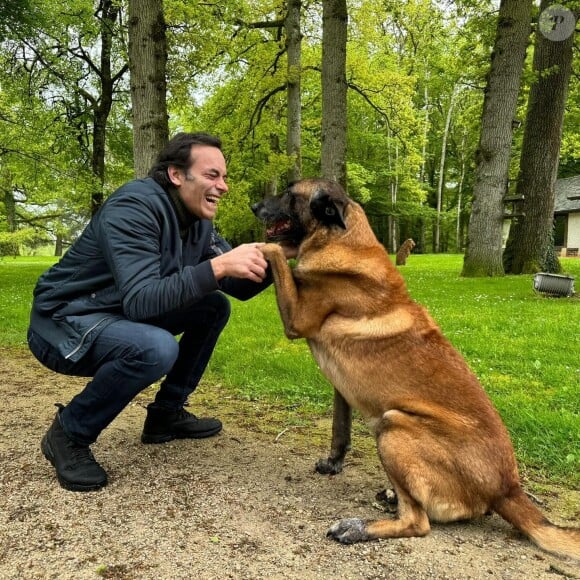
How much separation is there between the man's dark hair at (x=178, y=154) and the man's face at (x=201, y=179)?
0.03 metres

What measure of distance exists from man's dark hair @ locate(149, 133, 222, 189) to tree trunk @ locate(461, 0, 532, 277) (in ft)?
32.7

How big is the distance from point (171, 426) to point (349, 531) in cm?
167

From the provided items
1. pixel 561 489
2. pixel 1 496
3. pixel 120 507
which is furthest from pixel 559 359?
pixel 1 496

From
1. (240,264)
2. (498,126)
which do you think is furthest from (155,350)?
(498,126)

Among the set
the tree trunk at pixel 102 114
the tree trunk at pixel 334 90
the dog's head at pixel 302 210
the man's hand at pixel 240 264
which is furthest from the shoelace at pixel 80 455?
the tree trunk at pixel 102 114

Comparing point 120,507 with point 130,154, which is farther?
point 130,154

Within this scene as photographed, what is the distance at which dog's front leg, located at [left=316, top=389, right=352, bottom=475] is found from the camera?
3.06 m

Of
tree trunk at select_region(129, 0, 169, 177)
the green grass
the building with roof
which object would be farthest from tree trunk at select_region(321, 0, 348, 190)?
the building with roof

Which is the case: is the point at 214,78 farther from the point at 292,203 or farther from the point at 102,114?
the point at 292,203

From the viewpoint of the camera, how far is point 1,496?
271 cm

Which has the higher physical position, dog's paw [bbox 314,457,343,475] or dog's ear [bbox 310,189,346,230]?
dog's ear [bbox 310,189,346,230]

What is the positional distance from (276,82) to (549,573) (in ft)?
49.1

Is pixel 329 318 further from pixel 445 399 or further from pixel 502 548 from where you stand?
pixel 502 548

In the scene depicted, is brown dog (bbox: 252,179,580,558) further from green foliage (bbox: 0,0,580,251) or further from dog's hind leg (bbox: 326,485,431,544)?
green foliage (bbox: 0,0,580,251)
